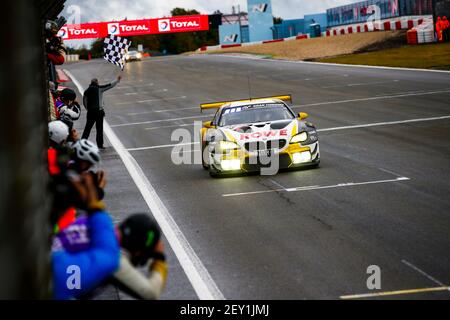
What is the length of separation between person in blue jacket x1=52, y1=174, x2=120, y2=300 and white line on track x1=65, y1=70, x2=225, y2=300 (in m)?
3.28

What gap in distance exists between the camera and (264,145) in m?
14.9

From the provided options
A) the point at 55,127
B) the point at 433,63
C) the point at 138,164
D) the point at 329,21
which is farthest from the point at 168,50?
the point at 55,127

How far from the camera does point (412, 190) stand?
12633mm

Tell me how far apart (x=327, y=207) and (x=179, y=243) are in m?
2.57

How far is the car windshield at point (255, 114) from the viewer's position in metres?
15.8

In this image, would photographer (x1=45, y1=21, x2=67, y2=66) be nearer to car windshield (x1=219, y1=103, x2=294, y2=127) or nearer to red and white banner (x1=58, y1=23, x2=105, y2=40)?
car windshield (x1=219, y1=103, x2=294, y2=127)

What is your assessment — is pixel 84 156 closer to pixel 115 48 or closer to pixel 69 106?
pixel 69 106

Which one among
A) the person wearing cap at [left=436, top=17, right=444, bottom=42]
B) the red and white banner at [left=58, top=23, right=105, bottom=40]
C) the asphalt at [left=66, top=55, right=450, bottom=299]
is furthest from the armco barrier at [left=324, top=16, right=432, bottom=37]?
the asphalt at [left=66, top=55, right=450, bottom=299]

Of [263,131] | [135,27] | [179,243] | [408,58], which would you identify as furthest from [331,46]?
[179,243]

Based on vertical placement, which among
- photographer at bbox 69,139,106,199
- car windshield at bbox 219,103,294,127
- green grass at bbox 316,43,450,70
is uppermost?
photographer at bbox 69,139,106,199

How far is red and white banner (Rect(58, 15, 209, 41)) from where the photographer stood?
96375mm

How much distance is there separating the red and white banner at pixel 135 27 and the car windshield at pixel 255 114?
7860cm

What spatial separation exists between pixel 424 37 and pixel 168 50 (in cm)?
10389

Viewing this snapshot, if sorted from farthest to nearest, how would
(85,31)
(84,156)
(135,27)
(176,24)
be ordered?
1. (176,24)
2. (135,27)
3. (85,31)
4. (84,156)
